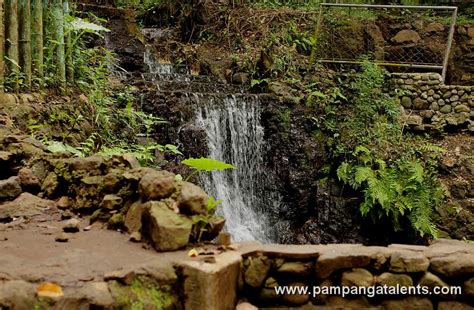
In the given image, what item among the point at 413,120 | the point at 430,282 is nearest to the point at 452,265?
the point at 430,282

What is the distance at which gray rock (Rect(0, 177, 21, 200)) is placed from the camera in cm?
336

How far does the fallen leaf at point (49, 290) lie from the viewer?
1964mm

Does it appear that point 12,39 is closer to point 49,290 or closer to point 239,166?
point 49,290

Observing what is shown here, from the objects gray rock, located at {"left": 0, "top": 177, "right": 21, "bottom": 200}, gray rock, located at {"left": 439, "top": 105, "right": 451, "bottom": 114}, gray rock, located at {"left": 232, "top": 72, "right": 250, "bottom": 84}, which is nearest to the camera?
gray rock, located at {"left": 0, "top": 177, "right": 21, "bottom": 200}

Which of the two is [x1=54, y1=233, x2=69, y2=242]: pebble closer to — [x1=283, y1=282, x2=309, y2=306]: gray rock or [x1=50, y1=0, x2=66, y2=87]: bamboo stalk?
[x1=283, y1=282, x2=309, y2=306]: gray rock

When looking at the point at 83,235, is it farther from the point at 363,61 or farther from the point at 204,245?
the point at 363,61

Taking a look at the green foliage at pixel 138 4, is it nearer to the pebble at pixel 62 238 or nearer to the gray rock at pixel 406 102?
the gray rock at pixel 406 102

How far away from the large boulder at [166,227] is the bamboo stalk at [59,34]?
3616 millimetres

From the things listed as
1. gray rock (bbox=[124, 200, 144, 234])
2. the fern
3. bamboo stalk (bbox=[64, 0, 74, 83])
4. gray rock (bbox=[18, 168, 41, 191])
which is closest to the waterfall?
the fern

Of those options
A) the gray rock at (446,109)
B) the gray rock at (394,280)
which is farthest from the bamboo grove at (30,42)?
the gray rock at (446,109)

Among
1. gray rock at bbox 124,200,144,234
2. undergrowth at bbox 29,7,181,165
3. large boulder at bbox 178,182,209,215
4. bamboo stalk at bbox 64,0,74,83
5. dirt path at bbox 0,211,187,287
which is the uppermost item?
bamboo stalk at bbox 64,0,74,83

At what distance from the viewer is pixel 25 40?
489cm

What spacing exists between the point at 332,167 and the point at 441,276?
5.16 metres

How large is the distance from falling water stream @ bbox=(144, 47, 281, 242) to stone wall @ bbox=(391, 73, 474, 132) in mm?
3472
